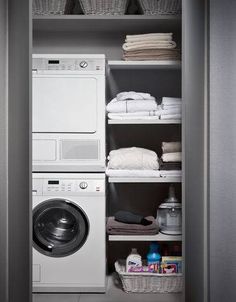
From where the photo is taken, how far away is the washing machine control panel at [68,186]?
286cm

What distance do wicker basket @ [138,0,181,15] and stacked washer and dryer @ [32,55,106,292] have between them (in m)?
0.48

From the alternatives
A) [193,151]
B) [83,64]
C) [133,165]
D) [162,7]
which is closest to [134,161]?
[133,165]

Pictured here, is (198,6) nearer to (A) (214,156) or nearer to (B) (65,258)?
(A) (214,156)

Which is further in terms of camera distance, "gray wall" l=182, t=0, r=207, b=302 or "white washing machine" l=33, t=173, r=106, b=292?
"white washing machine" l=33, t=173, r=106, b=292

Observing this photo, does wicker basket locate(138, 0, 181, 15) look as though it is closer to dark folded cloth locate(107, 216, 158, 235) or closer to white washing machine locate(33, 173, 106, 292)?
white washing machine locate(33, 173, 106, 292)

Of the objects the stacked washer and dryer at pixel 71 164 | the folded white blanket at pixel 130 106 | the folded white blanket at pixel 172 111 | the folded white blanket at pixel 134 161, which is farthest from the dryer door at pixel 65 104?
the folded white blanket at pixel 172 111

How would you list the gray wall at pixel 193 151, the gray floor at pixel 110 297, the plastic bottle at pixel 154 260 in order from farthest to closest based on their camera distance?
the plastic bottle at pixel 154 260
the gray floor at pixel 110 297
the gray wall at pixel 193 151

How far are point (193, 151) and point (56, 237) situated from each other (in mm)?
1195

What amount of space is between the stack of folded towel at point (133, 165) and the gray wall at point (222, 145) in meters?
0.58

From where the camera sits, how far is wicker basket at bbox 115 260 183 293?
288cm

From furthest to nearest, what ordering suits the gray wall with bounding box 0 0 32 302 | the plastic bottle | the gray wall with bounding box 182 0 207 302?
the plastic bottle < the gray wall with bounding box 182 0 207 302 < the gray wall with bounding box 0 0 32 302

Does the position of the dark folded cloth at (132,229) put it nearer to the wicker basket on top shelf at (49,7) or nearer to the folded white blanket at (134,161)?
the folded white blanket at (134,161)

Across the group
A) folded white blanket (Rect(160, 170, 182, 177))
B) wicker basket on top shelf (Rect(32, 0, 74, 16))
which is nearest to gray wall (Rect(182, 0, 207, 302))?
folded white blanket (Rect(160, 170, 182, 177))

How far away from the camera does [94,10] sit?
296 centimetres
